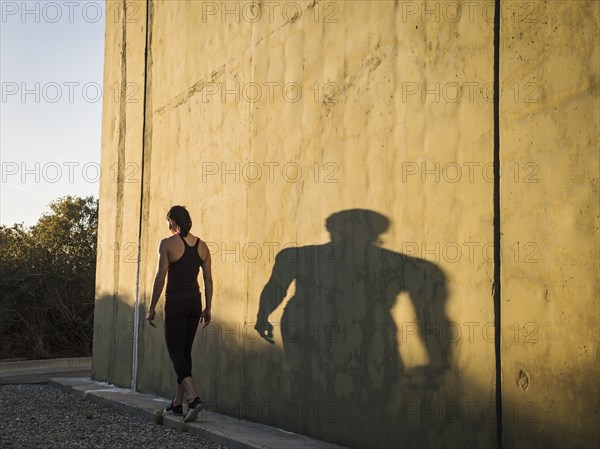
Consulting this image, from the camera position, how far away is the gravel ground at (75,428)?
6242 millimetres

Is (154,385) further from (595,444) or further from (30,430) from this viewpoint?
(595,444)

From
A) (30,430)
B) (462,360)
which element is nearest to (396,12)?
(462,360)

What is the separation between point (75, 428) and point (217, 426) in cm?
136

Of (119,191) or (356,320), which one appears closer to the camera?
(356,320)

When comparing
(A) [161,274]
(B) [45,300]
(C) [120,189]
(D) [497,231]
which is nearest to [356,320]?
(D) [497,231]

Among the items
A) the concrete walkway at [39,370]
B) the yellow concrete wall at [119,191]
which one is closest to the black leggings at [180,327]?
the yellow concrete wall at [119,191]

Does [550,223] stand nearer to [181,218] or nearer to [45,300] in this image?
[181,218]

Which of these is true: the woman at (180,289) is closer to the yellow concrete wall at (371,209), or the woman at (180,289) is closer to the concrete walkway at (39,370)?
the yellow concrete wall at (371,209)

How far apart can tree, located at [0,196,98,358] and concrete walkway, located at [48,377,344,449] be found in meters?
7.79

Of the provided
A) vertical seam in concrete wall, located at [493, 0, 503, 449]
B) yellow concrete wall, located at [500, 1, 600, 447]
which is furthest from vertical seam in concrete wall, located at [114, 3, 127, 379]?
yellow concrete wall, located at [500, 1, 600, 447]

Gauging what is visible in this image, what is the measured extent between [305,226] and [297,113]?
909 millimetres

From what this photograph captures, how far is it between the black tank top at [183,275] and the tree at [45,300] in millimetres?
10423

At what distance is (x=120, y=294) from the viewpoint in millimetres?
10461

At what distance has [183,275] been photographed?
7.09 m
